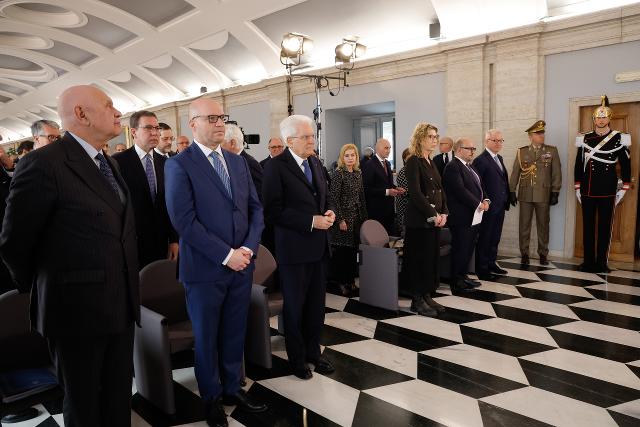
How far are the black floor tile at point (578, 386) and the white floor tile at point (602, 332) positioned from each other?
789 millimetres

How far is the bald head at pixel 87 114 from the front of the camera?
1.68 m

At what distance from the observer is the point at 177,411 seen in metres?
2.53

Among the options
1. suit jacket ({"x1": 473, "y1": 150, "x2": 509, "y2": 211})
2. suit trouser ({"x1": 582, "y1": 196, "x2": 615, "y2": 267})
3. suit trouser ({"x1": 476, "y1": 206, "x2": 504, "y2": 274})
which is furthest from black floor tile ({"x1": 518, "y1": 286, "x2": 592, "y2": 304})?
suit trouser ({"x1": 582, "y1": 196, "x2": 615, "y2": 267})

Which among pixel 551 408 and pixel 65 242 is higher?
pixel 65 242

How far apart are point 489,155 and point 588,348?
2.60 metres

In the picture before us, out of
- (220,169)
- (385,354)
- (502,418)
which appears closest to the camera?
(220,169)

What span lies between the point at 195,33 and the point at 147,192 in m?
8.05

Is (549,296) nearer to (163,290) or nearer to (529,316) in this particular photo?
(529,316)

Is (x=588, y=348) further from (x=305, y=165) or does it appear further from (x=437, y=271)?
(x=305, y=165)

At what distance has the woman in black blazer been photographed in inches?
149

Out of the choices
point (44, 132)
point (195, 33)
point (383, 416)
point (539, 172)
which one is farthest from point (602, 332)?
point (195, 33)

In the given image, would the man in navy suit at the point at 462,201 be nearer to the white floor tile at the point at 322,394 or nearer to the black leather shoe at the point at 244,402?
the white floor tile at the point at 322,394

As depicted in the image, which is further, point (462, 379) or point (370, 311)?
point (370, 311)

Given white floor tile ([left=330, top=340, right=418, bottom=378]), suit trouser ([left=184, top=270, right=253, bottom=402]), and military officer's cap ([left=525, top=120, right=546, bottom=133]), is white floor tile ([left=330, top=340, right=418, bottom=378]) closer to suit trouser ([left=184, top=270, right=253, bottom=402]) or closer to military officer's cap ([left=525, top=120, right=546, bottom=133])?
suit trouser ([left=184, top=270, right=253, bottom=402])
